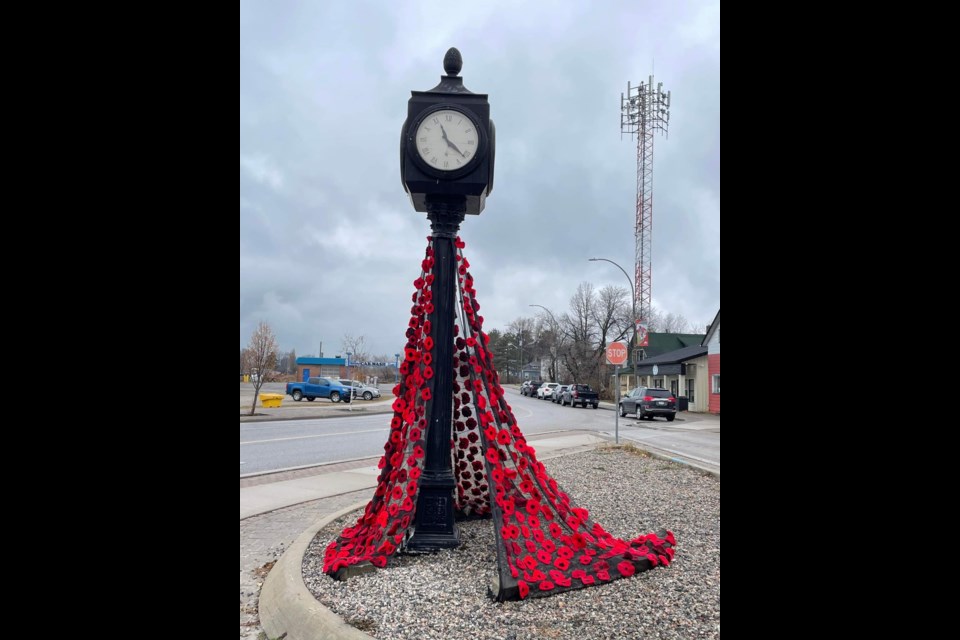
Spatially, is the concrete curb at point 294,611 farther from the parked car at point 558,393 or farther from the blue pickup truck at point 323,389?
the parked car at point 558,393

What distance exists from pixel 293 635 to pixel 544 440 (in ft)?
40.6

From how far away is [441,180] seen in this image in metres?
4.38

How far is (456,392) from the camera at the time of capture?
15.3ft

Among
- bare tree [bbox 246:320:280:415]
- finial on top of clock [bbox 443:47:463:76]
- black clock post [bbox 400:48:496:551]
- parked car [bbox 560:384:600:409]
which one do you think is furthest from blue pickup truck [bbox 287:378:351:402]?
finial on top of clock [bbox 443:47:463:76]

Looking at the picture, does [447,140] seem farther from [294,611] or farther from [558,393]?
[558,393]

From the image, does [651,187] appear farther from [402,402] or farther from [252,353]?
[402,402]

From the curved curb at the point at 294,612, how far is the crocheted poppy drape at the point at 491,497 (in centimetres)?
27

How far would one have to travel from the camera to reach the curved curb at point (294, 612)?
310 centimetres

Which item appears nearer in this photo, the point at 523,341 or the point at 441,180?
the point at 441,180

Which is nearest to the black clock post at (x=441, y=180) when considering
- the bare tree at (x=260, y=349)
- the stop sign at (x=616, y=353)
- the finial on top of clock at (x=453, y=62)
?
the finial on top of clock at (x=453, y=62)

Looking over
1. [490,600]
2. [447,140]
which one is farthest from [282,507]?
[447,140]

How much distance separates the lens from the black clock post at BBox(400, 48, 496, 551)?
14.3ft

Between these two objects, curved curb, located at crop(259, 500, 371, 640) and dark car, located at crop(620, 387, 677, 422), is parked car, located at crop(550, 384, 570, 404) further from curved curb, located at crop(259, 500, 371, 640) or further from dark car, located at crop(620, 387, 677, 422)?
curved curb, located at crop(259, 500, 371, 640)

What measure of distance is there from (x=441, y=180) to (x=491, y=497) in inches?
→ 91.1
